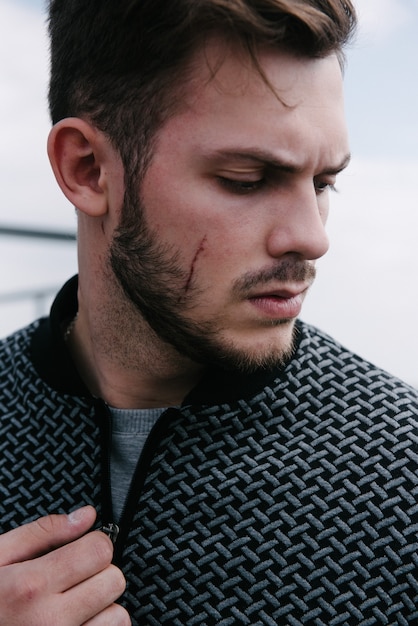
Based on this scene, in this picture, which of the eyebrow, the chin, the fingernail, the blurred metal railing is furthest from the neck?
the blurred metal railing

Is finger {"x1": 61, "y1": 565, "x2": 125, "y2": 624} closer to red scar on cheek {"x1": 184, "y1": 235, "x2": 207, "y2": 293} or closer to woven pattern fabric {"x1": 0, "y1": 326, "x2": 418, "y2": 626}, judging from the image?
woven pattern fabric {"x1": 0, "y1": 326, "x2": 418, "y2": 626}

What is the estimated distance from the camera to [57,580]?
1030 mm

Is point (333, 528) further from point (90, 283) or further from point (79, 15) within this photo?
point (79, 15)

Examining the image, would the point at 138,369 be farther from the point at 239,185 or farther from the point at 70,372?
the point at 239,185

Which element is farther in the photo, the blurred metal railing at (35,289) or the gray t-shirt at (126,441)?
the blurred metal railing at (35,289)

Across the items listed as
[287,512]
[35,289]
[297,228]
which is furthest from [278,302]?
[35,289]

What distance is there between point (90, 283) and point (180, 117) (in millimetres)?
388

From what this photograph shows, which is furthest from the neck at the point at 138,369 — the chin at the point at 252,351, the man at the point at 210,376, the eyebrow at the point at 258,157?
the eyebrow at the point at 258,157

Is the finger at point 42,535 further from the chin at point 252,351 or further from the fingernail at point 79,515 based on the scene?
the chin at point 252,351

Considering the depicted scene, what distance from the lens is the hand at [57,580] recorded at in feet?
3.32

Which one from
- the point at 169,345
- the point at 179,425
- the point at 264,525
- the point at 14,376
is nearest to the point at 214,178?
the point at 169,345

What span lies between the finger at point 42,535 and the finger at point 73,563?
0.04 meters

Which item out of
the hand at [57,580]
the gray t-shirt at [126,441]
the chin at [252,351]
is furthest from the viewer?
the gray t-shirt at [126,441]

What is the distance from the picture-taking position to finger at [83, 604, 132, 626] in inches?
40.5
